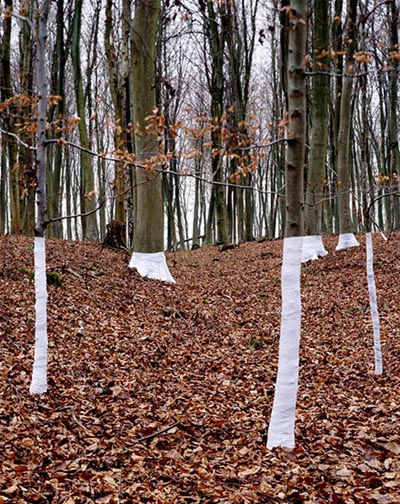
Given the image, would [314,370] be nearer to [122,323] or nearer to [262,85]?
[122,323]

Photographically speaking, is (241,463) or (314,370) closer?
(241,463)

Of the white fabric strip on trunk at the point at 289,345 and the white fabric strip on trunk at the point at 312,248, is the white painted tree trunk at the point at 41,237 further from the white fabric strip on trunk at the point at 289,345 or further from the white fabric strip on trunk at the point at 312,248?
the white fabric strip on trunk at the point at 312,248

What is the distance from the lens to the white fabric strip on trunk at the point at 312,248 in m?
12.0

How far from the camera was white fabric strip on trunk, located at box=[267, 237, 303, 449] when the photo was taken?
13.1 feet

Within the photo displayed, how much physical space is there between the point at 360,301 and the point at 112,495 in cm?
628

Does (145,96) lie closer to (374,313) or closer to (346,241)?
(374,313)

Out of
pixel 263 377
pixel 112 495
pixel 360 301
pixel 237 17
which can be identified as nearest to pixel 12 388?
pixel 112 495

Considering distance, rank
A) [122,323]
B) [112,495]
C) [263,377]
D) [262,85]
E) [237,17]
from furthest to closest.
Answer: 1. [262,85]
2. [237,17]
3. [122,323]
4. [263,377]
5. [112,495]

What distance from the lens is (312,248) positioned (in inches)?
481

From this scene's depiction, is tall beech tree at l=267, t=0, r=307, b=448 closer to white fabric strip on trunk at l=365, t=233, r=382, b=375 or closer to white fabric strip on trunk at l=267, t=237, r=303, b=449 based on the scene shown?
white fabric strip on trunk at l=267, t=237, r=303, b=449

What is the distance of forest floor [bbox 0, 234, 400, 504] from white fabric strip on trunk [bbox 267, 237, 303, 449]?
25 centimetres

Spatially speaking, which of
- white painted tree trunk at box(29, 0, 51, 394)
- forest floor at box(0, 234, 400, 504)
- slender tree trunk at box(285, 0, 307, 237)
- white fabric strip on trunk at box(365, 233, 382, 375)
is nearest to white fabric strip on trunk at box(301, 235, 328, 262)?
forest floor at box(0, 234, 400, 504)

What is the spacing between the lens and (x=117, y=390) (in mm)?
5012

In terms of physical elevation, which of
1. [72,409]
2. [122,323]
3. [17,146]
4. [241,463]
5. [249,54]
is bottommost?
[241,463]
